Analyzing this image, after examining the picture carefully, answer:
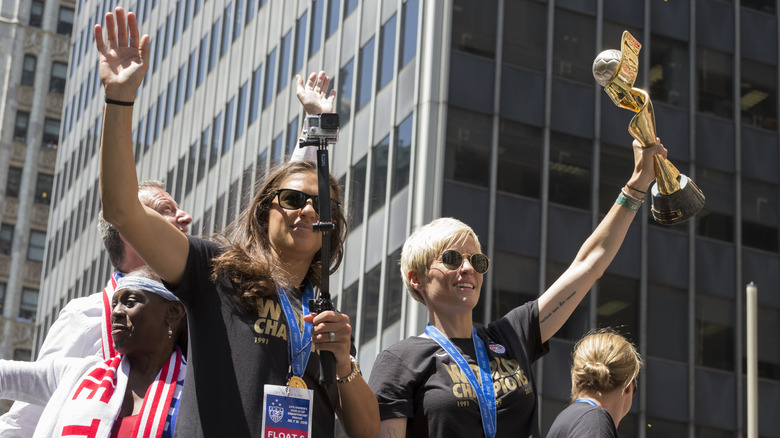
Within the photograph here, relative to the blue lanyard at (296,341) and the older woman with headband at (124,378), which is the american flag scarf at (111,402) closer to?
the older woman with headband at (124,378)

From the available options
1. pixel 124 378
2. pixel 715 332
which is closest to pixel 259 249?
pixel 124 378

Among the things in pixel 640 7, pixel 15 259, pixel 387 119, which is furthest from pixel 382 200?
pixel 15 259

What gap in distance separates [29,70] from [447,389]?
6311cm

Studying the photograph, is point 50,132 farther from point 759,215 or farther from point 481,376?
point 481,376

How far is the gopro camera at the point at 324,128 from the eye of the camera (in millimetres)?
3912

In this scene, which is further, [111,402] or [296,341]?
[111,402]

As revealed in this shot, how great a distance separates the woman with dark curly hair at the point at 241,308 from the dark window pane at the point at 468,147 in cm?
1816

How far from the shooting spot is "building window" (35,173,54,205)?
62.6 m

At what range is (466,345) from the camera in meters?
4.94

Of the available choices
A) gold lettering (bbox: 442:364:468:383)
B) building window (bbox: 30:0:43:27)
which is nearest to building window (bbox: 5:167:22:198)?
building window (bbox: 30:0:43:27)

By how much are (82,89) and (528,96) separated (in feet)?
97.4

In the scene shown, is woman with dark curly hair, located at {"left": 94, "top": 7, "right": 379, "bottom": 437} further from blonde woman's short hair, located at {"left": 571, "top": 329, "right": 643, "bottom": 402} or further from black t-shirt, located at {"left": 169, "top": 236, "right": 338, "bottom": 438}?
blonde woman's short hair, located at {"left": 571, "top": 329, "right": 643, "bottom": 402}

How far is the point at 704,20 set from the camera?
26.4 meters

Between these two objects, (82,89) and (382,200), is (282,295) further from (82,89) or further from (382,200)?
(82,89)
